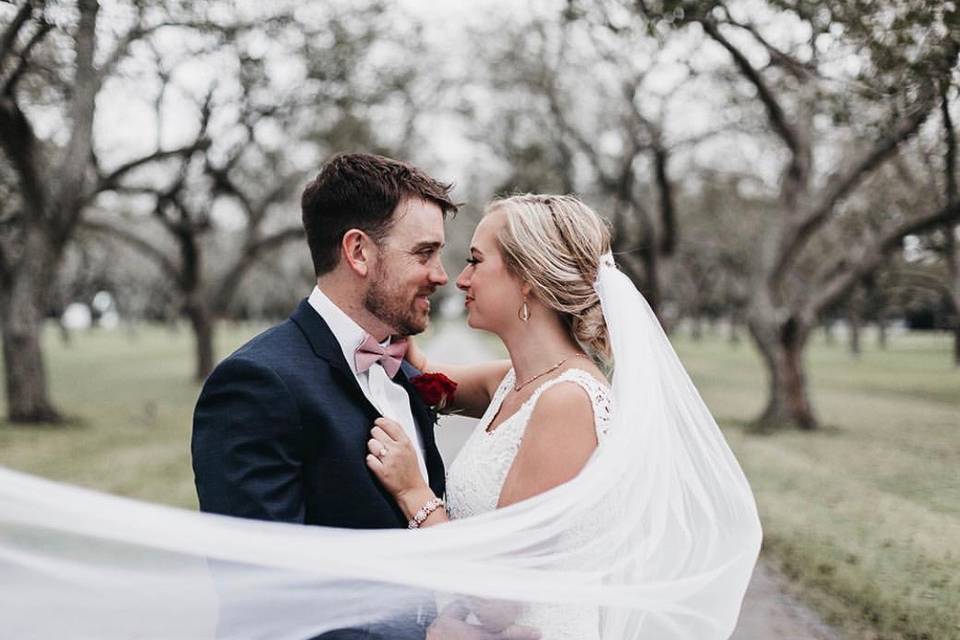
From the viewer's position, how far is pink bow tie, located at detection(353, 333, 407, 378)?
274 centimetres

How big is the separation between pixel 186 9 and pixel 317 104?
5884mm

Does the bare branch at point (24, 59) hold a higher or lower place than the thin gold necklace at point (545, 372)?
higher

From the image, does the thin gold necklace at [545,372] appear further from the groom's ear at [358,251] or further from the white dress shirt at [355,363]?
the groom's ear at [358,251]

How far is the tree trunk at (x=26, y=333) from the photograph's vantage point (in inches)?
689

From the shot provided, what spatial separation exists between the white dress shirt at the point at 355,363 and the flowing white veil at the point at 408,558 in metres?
0.49

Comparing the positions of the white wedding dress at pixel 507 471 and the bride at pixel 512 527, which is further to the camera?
the white wedding dress at pixel 507 471

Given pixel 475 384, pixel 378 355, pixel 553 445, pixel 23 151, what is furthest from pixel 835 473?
pixel 23 151

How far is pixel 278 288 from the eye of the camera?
77188 mm

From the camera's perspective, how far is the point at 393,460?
8.39 feet

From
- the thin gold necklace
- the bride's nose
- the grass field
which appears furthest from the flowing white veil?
A: the grass field

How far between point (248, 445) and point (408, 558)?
48cm

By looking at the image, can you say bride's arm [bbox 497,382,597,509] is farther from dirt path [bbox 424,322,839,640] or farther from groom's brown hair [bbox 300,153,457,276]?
dirt path [bbox 424,322,839,640]

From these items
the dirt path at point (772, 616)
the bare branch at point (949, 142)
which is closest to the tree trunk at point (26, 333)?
the dirt path at point (772, 616)

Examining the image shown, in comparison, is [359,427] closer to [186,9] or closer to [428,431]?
[428,431]
